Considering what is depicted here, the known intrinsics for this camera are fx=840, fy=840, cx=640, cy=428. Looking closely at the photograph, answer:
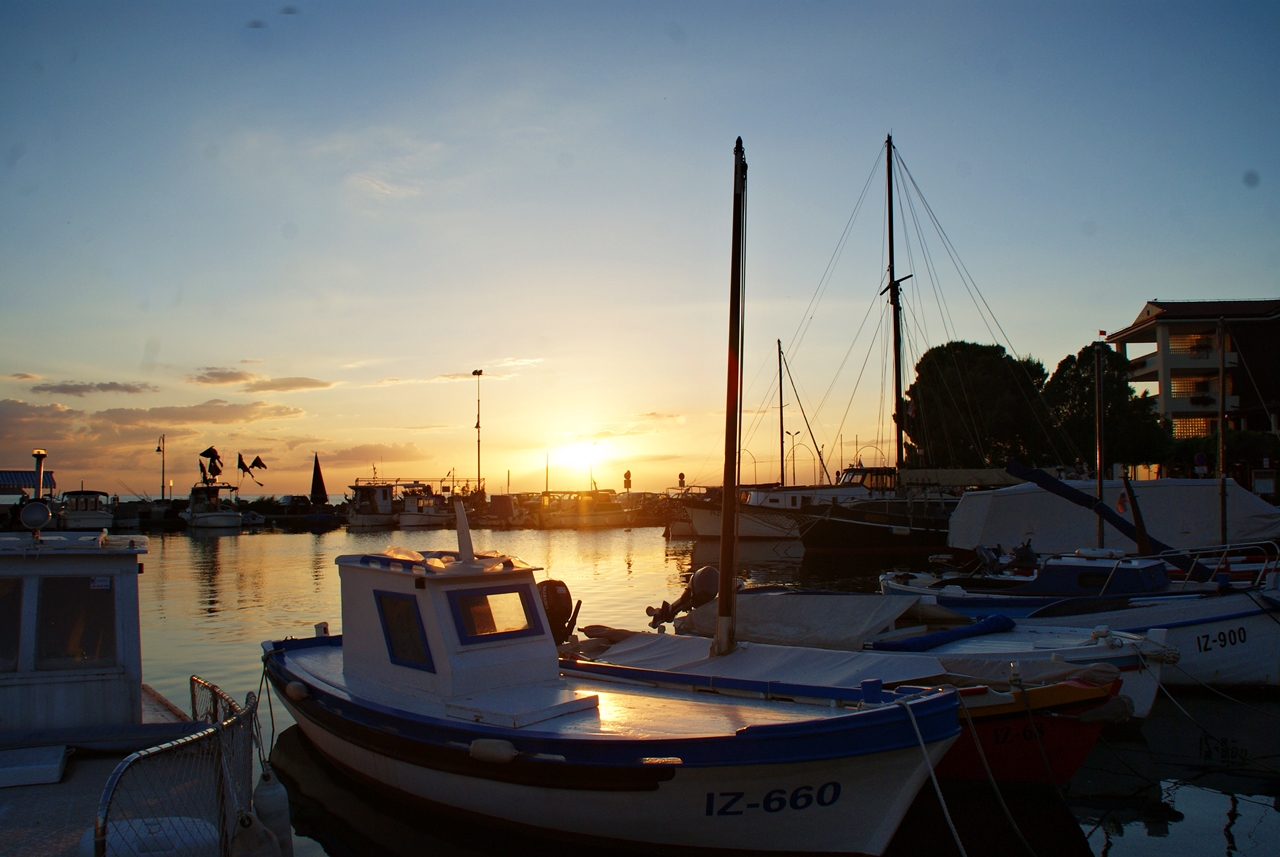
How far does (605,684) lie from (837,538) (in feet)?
128

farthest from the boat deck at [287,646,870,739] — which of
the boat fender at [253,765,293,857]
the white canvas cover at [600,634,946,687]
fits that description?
the boat fender at [253,765,293,857]

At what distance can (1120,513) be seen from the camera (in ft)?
97.6

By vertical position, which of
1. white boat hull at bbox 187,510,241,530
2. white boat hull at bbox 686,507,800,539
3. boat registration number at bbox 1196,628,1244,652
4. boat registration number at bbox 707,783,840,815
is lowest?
white boat hull at bbox 187,510,241,530

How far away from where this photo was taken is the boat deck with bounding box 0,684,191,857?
6.27m

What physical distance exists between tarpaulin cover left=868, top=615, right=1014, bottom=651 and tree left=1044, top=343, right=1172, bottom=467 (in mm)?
44415

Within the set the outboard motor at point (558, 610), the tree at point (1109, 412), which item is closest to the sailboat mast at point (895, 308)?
the tree at point (1109, 412)

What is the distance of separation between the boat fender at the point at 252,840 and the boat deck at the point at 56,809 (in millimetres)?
1068

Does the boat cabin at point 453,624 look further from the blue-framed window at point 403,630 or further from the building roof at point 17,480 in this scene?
the building roof at point 17,480

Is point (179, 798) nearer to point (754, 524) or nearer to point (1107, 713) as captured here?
point (1107, 713)

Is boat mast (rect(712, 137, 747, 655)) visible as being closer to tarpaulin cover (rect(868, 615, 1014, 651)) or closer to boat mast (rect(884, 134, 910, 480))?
tarpaulin cover (rect(868, 615, 1014, 651))

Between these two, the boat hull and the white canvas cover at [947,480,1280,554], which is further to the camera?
the boat hull

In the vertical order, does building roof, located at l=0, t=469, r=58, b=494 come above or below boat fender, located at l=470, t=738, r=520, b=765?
above

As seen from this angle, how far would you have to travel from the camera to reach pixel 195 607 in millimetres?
30234

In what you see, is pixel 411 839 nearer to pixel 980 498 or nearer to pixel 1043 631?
pixel 1043 631
